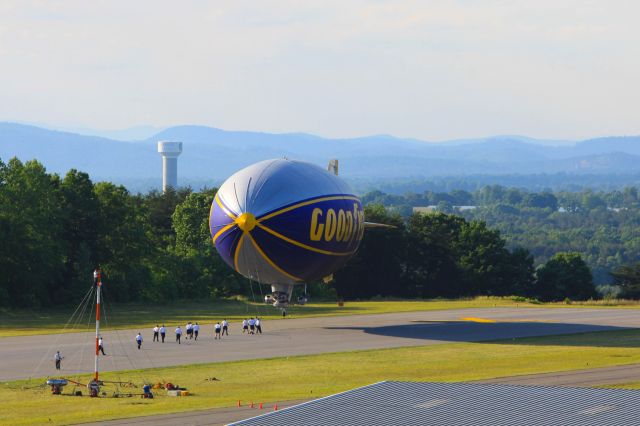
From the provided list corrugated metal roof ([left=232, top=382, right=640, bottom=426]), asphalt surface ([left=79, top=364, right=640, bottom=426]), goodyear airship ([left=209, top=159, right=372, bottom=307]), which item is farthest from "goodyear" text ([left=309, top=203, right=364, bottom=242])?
corrugated metal roof ([left=232, top=382, right=640, bottom=426])

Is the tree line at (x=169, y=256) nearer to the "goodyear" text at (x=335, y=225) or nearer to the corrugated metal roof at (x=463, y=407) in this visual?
the "goodyear" text at (x=335, y=225)

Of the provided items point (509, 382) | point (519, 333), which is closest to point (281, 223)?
point (509, 382)

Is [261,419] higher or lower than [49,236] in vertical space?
lower

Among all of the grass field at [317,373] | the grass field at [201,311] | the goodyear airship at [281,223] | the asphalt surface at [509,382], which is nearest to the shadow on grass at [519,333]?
the grass field at [317,373]

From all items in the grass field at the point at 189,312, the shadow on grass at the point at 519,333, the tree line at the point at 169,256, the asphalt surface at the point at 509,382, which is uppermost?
the tree line at the point at 169,256

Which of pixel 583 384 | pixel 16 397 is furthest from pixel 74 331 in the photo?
pixel 583 384

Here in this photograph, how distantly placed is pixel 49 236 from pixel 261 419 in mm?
65513

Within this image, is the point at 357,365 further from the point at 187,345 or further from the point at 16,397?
the point at 16,397

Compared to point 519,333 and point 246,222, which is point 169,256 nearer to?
point 519,333

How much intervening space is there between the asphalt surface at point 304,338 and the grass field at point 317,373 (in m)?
3.15

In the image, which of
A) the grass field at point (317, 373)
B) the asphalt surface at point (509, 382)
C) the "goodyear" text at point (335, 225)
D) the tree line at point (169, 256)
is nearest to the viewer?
the asphalt surface at point (509, 382)

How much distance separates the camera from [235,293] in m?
124

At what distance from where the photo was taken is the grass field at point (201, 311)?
9031 cm

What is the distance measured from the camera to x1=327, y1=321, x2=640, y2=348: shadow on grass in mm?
82000
